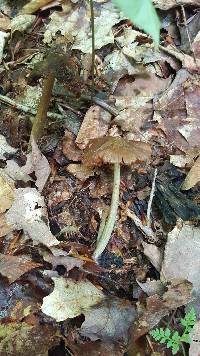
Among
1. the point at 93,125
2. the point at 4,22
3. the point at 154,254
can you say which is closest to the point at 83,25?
the point at 4,22

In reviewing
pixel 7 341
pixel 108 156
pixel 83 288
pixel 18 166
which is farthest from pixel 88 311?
pixel 18 166

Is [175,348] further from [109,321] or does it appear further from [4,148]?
[4,148]

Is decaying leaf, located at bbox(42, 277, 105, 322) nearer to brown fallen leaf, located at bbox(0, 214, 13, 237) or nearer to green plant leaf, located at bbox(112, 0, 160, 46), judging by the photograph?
brown fallen leaf, located at bbox(0, 214, 13, 237)

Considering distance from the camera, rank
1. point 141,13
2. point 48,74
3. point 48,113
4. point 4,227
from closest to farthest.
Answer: point 141,13 < point 4,227 < point 48,74 < point 48,113

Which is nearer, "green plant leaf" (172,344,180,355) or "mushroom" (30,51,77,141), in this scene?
"green plant leaf" (172,344,180,355)

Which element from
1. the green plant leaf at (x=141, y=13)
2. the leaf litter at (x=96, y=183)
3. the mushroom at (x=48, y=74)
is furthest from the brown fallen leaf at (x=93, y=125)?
the green plant leaf at (x=141, y=13)

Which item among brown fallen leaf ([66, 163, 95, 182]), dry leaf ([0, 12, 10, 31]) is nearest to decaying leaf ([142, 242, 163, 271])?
brown fallen leaf ([66, 163, 95, 182])

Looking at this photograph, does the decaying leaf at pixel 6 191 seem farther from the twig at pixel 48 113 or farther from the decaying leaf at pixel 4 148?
the twig at pixel 48 113

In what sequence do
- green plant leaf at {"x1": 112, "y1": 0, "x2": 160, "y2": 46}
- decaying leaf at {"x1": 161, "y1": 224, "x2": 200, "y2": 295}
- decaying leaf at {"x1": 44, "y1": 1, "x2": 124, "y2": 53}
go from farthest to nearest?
1. decaying leaf at {"x1": 44, "y1": 1, "x2": 124, "y2": 53}
2. decaying leaf at {"x1": 161, "y1": 224, "x2": 200, "y2": 295}
3. green plant leaf at {"x1": 112, "y1": 0, "x2": 160, "y2": 46}
